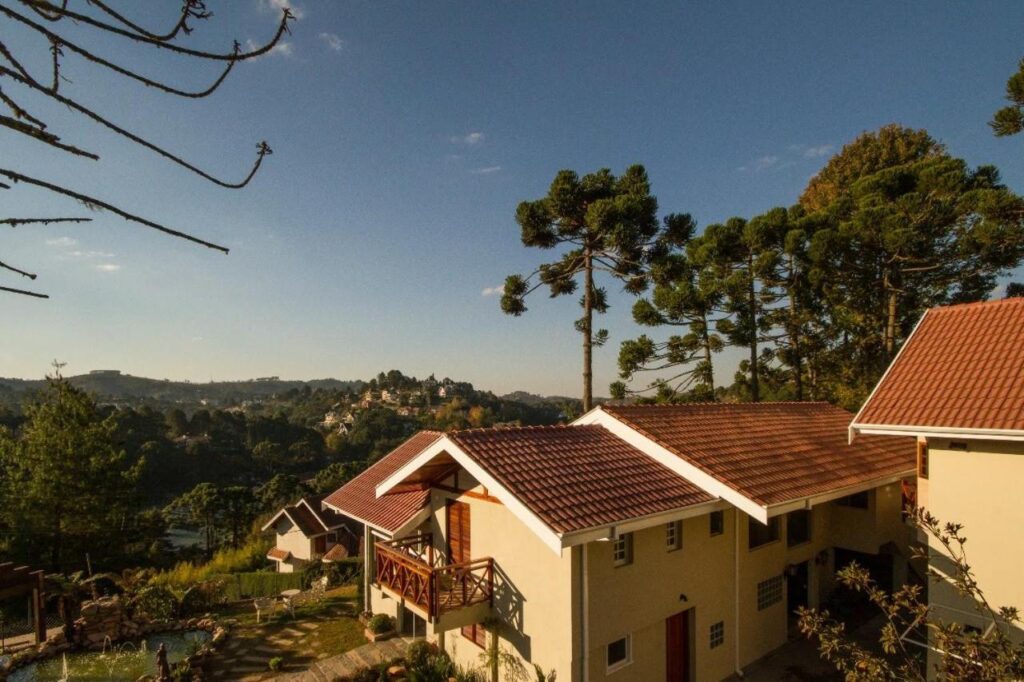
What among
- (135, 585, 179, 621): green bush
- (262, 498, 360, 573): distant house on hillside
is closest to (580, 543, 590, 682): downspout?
(135, 585, 179, 621): green bush

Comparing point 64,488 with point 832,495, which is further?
point 64,488

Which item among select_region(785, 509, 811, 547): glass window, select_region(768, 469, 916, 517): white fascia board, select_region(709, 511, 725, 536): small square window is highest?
select_region(768, 469, 916, 517): white fascia board

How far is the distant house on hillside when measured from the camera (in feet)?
105

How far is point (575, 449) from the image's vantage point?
37.2 feet

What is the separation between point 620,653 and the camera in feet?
32.3

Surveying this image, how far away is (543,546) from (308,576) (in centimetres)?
1738

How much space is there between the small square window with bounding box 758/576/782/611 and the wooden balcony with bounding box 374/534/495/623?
6.42 m

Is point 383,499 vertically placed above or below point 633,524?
below

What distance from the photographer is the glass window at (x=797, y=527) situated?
13112 mm

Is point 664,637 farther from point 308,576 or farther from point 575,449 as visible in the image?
point 308,576

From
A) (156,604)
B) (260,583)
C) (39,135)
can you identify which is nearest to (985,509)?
(39,135)

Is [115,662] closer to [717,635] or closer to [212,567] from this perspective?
[212,567]

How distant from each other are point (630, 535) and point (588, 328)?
1265cm

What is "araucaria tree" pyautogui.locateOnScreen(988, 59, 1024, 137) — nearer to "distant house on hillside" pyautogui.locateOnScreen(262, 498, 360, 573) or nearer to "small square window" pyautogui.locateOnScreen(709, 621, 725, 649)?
"small square window" pyautogui.locateOnScreen(709, 621, 725, 649)
